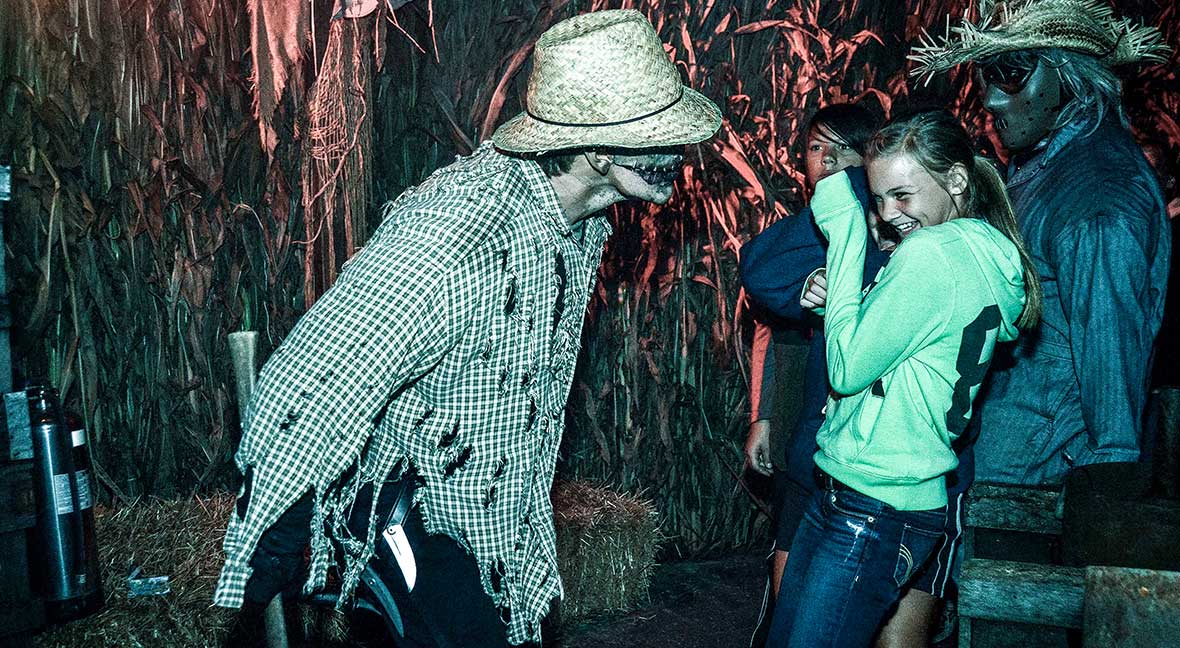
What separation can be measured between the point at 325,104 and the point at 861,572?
3.29 metres

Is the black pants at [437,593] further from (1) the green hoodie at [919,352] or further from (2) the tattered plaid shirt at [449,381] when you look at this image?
(1) the green hoodie at [919,352]

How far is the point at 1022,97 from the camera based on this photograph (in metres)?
3.00

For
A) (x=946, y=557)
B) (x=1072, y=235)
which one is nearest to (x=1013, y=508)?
(x=946, y=557)

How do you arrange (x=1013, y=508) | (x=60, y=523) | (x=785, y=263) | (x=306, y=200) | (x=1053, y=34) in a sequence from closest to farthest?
(x=1013, y=508) < (x=1053, y=34) < (x=785, y=263) < (x=60, y=523) < (x=306, y=200)

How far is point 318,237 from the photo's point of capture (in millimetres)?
4633

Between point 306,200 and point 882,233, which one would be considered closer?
point 882,233

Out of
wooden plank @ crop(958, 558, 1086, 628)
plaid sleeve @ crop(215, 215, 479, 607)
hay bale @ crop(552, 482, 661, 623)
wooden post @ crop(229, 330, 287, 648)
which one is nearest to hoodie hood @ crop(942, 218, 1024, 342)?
wooden plank @ crop(958, 558, 1086, 628)

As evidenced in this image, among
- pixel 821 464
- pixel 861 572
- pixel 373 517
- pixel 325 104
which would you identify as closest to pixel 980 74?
pixel 821 464

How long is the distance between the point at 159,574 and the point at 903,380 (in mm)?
2698

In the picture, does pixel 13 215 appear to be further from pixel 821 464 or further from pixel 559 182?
pixel 821 464

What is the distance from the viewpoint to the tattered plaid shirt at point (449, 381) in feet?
6.57

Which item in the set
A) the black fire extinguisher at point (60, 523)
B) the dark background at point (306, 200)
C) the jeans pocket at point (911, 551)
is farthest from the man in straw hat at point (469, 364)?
the dark background at point (306, 200)

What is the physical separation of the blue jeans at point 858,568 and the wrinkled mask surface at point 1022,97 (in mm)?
1293

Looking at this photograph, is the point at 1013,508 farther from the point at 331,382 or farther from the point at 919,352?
the point at 331,382
